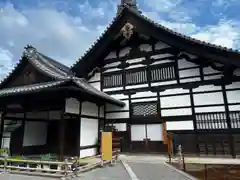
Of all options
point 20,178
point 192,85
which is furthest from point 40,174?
point 192,85

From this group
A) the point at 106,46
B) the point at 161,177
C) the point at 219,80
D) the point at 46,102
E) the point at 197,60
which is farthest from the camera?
the point at 106,46

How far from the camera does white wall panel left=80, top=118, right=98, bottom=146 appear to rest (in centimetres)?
1010

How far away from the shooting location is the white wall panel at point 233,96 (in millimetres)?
10102

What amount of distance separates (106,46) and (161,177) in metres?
9.10

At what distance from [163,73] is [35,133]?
8541mm

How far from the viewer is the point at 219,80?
415 inches

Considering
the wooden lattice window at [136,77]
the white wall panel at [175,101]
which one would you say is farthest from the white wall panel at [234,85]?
the wooden lattice window at [136,77]

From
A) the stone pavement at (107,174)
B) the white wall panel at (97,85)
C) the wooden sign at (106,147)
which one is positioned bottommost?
the stone pavement at (107,174)

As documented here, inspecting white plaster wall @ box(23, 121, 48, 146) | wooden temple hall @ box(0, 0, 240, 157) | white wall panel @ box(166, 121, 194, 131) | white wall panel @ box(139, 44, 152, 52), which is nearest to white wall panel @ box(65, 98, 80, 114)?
wooden temple hall @ box(0, 0, 240, 157)

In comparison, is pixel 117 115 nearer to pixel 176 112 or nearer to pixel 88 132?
pixel 88 132

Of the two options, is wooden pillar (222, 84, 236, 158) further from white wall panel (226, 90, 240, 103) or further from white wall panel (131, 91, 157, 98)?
white wall panel (131, 91, 157, 98)

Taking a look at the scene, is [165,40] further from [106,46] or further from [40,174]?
[40,174]

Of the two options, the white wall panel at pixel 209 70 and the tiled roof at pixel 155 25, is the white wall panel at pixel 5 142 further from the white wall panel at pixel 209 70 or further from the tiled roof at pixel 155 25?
the white wall panel at pixel 209 70

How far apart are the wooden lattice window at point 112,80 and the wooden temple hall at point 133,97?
0.22ft
